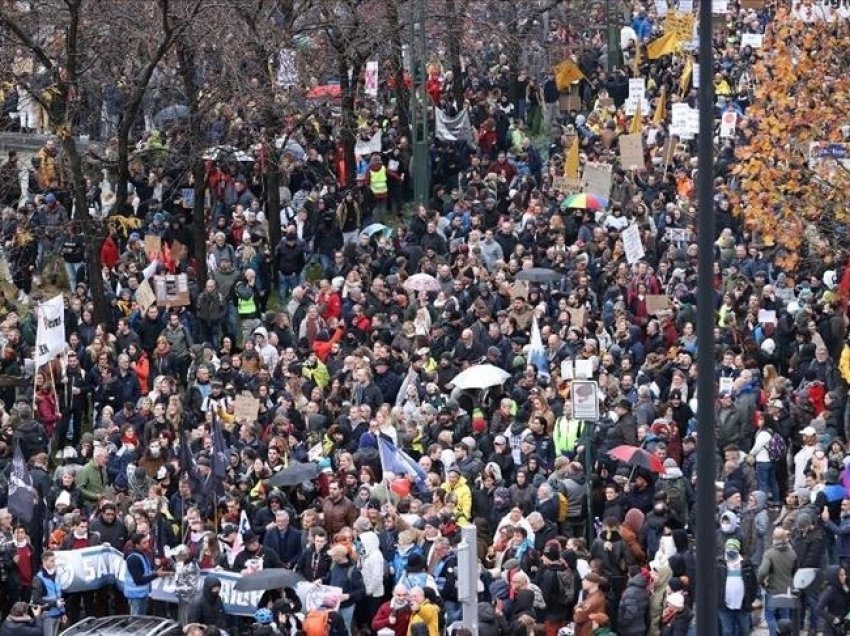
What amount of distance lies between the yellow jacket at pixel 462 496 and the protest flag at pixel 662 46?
760 inches

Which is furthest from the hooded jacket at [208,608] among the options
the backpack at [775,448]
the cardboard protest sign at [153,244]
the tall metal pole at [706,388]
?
the cardboard protest sign at [153,244]

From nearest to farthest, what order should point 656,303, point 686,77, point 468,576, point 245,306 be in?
point 468,576, point 656,303, point 245,306, point 686,77

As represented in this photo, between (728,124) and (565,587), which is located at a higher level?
(728,124)

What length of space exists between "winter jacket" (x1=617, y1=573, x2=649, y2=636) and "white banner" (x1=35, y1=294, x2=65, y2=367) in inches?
377

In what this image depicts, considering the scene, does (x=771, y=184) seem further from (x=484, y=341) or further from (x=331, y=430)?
(x=331, y=430)

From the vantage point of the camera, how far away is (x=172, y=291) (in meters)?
31.8

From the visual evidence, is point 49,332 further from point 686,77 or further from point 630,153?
point 686,77

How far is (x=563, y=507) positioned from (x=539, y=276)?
7.47 meters

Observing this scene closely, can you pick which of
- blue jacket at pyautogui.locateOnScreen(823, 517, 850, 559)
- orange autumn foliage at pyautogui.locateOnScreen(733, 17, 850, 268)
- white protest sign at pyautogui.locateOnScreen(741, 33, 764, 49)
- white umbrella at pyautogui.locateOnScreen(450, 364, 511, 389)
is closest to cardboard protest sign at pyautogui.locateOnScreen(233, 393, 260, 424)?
white umbrella at pyautogui.locateOnScreen(450, 364, 511, 389)

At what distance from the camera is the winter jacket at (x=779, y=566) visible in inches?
848

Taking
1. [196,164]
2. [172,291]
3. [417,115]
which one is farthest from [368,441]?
[417,115]

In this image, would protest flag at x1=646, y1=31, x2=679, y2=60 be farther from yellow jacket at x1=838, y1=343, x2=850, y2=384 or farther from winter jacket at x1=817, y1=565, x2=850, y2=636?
winter jacket at x1=817, y1=565, x2=850, y2=636

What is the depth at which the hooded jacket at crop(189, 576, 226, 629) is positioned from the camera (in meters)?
22.1

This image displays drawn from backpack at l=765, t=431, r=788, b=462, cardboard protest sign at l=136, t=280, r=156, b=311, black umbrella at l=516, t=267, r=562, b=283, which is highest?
black umbrella at l=516, t=267, r=562, b=283
